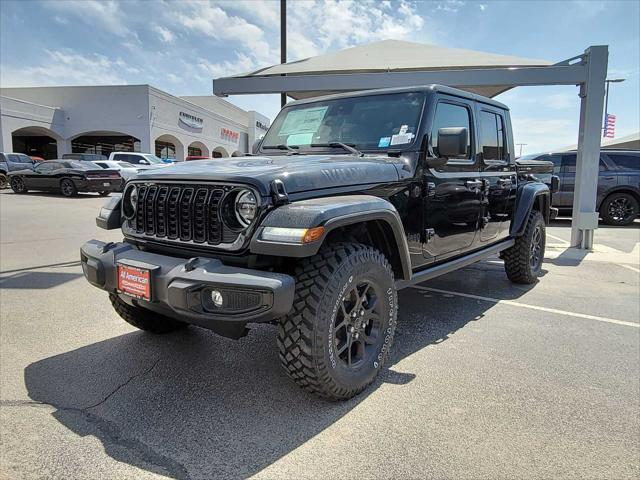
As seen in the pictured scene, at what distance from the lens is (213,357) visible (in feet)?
11.2

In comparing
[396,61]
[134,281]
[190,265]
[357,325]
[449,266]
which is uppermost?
[396,61]

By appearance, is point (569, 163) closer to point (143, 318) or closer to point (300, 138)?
point (300, 138)

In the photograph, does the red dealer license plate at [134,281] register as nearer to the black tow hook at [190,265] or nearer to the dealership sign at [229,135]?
the black tow hook at [190,265]

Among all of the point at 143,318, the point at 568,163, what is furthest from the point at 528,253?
the point at 568,163

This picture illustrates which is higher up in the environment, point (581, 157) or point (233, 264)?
point (581, 157)

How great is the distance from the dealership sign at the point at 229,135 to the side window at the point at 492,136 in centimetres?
4421

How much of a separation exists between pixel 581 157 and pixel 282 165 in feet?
22.8

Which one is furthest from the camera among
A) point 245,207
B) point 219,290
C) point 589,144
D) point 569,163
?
point 569,163

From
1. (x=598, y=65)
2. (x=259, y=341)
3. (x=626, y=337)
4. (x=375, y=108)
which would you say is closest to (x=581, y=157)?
(x=598, y=65)

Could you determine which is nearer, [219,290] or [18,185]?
[219,290]

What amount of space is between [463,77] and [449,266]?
4.29 m

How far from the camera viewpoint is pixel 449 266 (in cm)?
399

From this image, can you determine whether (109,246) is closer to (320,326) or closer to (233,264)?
(233,264)

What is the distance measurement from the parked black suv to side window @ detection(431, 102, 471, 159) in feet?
27.8
